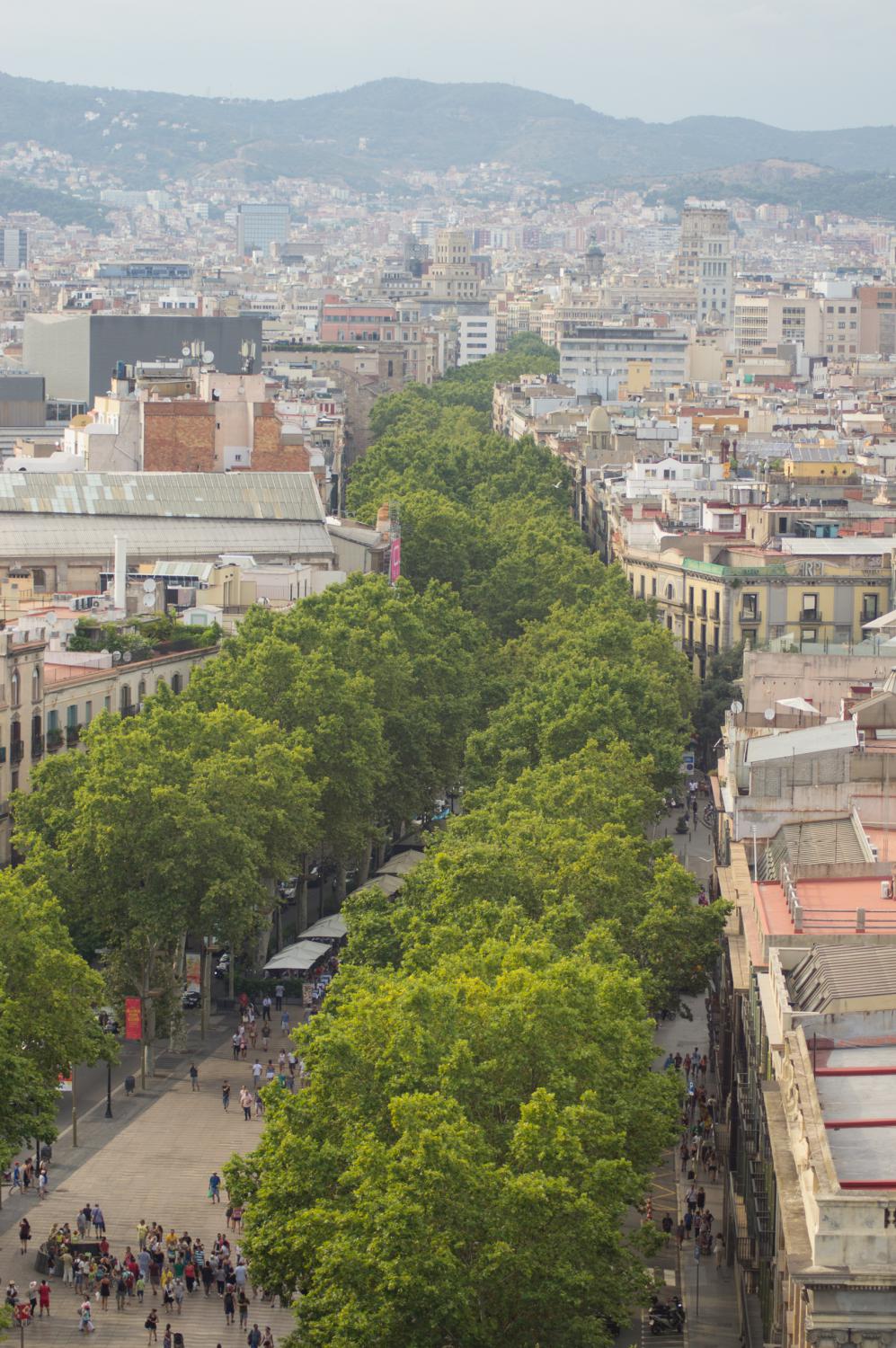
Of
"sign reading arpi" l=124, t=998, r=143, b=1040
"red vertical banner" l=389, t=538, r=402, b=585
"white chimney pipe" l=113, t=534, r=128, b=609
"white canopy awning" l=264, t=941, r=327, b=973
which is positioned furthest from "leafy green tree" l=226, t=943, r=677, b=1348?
"red vertical banner" l=389, t=538, r=402, b=585

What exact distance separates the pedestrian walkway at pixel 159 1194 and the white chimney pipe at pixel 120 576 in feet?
124

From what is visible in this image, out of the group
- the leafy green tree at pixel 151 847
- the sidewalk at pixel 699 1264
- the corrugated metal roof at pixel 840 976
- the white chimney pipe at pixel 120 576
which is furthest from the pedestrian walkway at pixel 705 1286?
the white chimney pipe at pixel 120 576

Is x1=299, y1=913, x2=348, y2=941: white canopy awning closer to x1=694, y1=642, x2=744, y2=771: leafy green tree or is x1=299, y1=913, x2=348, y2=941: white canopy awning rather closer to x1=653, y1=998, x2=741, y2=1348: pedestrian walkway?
x1=653, y1=998, x2=741, y2=1348: pedestrian walkway

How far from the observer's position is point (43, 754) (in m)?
92.1

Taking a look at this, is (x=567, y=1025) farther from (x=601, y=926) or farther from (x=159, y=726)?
(x=159, y=726)

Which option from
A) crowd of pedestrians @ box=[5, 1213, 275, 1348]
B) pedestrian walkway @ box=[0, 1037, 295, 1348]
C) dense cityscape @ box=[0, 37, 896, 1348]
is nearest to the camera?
dense cityscape @ box=[0, 37, 896, 1348]

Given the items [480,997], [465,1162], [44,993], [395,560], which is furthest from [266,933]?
[395,560]

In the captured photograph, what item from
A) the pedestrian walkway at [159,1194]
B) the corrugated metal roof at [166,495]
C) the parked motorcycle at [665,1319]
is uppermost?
the corrugated metal roof at [166,495]

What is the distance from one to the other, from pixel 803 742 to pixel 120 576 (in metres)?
51.6

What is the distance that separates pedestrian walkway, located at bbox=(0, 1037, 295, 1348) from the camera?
182ft

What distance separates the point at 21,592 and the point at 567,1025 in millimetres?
68473

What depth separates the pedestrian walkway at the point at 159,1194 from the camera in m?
55.6

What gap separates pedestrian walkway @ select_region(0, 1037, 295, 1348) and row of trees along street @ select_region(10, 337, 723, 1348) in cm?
280

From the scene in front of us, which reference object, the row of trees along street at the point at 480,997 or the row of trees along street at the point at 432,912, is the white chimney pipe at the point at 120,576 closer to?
the row of trees along street at the point at 432,912
